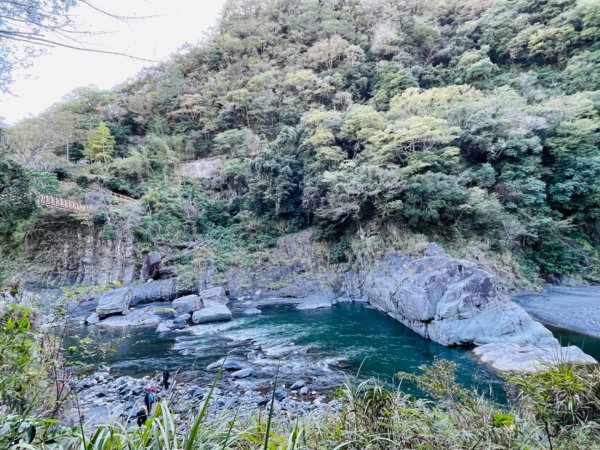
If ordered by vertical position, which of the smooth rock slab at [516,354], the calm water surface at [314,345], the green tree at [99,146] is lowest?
the calm water surface at [314,345]

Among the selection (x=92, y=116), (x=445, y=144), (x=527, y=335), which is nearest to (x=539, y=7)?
(x=445, y=144)

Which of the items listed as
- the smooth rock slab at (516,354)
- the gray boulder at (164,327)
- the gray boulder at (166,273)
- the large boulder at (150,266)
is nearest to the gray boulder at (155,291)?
the gray boulder at (166,273)

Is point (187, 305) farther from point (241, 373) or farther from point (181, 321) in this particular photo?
point (241, 373)

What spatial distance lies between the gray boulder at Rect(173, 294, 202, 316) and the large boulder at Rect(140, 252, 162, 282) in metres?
3.43

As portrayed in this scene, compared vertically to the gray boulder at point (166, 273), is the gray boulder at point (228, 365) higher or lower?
lower

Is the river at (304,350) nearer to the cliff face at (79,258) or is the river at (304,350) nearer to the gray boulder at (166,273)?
the gray boulder at (166,273)

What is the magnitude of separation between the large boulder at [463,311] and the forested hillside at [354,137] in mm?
4296

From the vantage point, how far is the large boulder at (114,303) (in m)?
11.2

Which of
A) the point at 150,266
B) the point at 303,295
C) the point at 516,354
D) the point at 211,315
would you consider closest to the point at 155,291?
the point at 150,266

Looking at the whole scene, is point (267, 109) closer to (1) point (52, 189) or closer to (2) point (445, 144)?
(2) point (445, 144)

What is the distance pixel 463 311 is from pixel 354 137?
424 inches

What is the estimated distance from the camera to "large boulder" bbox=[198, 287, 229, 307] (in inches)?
488

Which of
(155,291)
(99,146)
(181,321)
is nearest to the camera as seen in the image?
(181,321)

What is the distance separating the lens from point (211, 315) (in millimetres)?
10641
